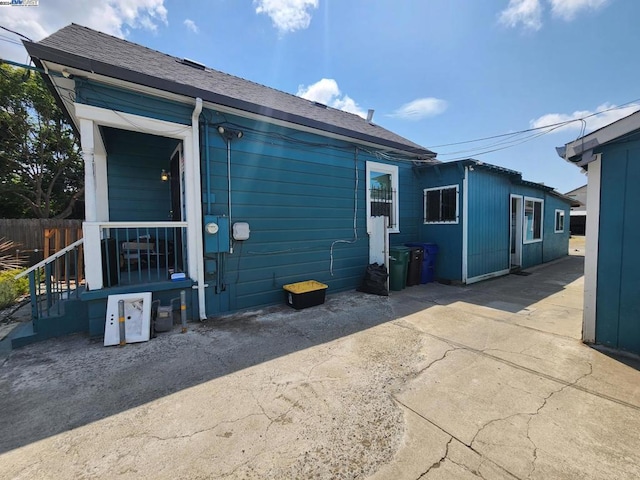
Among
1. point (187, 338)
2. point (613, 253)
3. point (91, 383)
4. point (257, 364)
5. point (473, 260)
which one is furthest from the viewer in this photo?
point (473, 260)

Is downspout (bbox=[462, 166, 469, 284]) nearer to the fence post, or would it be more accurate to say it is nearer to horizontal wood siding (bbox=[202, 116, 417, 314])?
horizontal wood siding (bbox=[202, 116, 417, 314])

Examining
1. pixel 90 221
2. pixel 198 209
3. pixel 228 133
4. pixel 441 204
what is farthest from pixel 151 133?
pixel 441 204

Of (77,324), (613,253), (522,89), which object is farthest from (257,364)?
(522,89)

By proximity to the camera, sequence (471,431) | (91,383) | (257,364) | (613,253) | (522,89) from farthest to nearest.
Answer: (522,89) < (613,253) < (257,364) < (91,383) < (471,431)

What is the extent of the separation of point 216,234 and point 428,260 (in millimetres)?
4937

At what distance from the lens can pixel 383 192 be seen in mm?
6473

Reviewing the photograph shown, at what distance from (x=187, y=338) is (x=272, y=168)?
2.87m

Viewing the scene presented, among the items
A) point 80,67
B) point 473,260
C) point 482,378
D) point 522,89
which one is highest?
point 522,89

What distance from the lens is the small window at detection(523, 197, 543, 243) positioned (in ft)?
28.7

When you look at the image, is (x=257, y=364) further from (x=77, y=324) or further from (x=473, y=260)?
(x=473, y=260)

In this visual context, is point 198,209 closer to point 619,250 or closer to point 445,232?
point 619,250

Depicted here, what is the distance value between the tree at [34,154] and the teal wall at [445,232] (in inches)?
466

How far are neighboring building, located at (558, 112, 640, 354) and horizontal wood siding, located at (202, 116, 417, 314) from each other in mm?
3453

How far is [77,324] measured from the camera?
3494 mm
